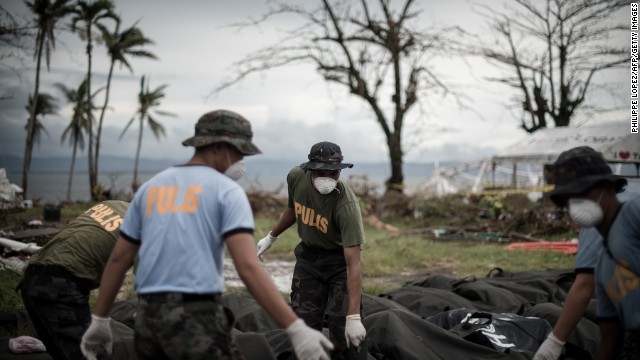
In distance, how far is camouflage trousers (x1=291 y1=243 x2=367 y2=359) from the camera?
3775 mm

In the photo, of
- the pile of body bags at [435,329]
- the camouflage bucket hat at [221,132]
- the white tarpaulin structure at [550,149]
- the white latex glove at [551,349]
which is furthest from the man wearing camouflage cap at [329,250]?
the white tarpaulin structure at [550,149]

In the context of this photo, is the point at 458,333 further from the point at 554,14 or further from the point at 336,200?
the point at 554,14

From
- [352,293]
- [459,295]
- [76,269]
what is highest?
[76,269]

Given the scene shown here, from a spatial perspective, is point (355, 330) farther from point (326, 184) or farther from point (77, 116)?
point (77, 116)

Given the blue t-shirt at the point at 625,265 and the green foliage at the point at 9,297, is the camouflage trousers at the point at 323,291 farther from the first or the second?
the green foliage at the point at 9,297

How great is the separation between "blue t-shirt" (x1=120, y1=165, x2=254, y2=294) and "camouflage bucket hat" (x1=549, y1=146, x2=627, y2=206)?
1481 millimetres

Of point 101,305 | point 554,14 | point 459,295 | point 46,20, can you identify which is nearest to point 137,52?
point 46,20

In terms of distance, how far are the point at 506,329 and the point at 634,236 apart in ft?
7.15

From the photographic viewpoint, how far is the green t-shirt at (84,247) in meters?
3.06

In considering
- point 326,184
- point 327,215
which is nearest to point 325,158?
point 326,184

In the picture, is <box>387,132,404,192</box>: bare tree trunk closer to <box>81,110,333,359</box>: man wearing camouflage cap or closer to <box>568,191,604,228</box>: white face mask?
<box>568,191,604,228</box>: white face mask

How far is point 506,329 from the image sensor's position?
427 centimetres

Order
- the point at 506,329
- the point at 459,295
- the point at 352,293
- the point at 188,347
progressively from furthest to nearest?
the point at 459,295, the point at 506,329, the point at 352,293, the point at 188,347

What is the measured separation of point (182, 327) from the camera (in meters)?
2.17
